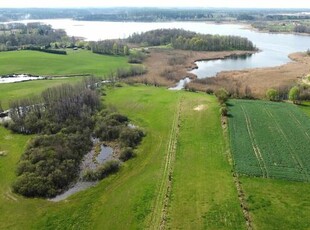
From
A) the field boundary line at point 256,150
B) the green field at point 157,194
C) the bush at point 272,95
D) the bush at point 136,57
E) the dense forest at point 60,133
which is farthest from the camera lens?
the bush at point 136,57

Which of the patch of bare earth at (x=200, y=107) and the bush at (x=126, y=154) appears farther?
the patch of bare earth at (x=200, y=107)

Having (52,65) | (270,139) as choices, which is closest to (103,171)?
(270,139)

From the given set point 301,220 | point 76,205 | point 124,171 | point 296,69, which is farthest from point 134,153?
point 296,69

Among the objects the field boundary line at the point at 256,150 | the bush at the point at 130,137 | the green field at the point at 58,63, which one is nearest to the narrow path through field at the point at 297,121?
the field boundary line at the point at 256,150

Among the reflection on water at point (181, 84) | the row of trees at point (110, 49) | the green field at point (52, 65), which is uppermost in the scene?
the row of trees at point (110, 49)

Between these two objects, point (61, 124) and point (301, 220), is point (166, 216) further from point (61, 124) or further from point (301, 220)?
point (61, 124)

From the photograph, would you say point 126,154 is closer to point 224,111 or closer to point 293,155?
point 293,155

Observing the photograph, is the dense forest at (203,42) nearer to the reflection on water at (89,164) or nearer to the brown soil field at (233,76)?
the brown soil field at (233,76)
